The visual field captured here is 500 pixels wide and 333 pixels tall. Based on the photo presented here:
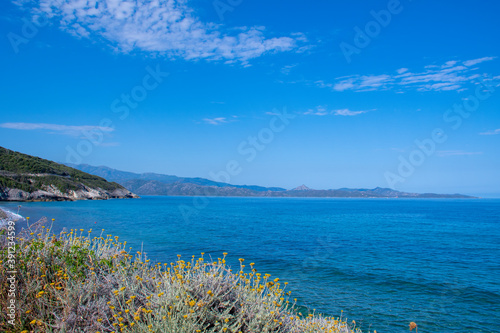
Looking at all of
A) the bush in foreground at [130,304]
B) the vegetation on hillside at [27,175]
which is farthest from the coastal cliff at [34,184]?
the bush in foreground at [130,304]

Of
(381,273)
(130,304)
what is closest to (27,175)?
(381,273)

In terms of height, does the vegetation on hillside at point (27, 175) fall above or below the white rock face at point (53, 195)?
above

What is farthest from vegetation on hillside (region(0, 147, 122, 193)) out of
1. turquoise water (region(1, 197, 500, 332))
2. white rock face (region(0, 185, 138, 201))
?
turquoise water (region(1, 197, 500, 332))

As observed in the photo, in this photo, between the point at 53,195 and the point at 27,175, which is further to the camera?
the point at 53,195

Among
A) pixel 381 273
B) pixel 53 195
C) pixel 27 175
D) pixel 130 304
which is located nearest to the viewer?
pixel 130 304

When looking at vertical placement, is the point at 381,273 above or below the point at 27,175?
below

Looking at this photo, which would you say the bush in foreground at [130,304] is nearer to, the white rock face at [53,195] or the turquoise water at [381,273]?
the turquoise water at [381,273]

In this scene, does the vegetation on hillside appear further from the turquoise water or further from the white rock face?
the turquoise water

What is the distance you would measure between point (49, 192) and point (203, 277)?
12025 centimetres

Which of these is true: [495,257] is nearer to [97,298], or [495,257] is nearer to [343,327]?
[343,327]

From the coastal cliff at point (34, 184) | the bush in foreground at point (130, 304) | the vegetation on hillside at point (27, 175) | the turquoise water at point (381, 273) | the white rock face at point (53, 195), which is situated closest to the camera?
the bush in foreground at point (130, 304)

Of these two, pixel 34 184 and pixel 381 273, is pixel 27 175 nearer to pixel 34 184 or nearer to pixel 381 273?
pixel 34 184

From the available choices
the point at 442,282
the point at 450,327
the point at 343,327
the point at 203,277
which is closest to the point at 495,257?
the point at 442,282

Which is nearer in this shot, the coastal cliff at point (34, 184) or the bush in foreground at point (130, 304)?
the bush in foreground at point (130, 304)
